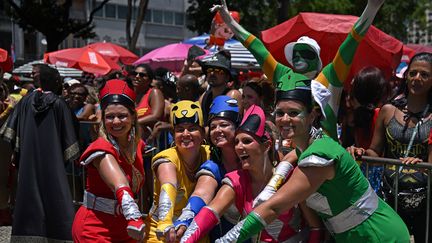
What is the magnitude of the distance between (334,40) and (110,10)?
49178 mm

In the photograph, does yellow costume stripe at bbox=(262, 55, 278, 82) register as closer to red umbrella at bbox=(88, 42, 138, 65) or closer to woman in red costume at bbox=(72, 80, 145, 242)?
woman in red costume at bbox=(72, 80, 145, 242)

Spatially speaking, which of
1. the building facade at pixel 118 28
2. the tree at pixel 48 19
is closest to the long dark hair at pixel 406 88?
the tree at pixel 48 19

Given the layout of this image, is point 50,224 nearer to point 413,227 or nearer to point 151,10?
point 413,227

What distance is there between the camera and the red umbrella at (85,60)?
16.0 m

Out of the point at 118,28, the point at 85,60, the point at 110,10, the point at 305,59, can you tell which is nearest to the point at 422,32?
the point at 118,28

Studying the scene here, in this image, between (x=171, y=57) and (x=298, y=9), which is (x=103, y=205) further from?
(x=298, y=9)

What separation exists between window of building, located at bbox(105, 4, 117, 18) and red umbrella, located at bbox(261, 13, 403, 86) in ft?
158

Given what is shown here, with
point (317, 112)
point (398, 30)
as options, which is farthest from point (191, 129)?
point (398, 30)

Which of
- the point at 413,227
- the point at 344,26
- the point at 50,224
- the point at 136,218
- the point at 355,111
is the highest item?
the point at 344,26

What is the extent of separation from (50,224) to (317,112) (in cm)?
339

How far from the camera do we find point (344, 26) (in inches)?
346

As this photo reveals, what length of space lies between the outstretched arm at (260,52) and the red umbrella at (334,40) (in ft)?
10.2

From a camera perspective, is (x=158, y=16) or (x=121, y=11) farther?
(x=158, y=16)

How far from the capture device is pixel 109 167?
4.10m
